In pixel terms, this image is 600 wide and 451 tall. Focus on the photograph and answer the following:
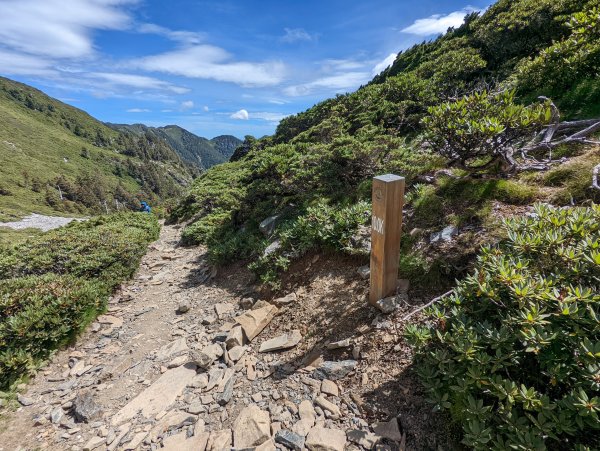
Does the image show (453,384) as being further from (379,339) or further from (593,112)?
(593,112)

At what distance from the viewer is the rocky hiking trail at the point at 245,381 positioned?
3217 millimetres

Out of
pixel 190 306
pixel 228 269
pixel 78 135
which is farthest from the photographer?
pixel 78 135

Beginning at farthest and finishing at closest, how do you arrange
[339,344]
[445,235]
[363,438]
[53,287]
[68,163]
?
[68,163], [53,287], [445,235], [339,344], [363,438]

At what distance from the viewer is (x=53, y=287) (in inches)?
246

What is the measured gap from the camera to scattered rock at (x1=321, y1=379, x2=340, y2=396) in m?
3.55

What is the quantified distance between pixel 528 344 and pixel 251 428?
304cm

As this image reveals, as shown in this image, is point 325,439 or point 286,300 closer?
point 325,439

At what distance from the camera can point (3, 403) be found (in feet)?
15.1

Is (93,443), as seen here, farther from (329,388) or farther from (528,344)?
(528,344)

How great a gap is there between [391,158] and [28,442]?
8856 mm

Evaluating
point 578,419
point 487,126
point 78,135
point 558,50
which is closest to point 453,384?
point 578,419

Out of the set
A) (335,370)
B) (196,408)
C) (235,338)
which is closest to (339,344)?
(335,370)

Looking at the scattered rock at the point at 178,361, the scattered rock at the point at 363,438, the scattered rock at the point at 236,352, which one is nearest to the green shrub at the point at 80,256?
the scattered rock at the point at 178,361

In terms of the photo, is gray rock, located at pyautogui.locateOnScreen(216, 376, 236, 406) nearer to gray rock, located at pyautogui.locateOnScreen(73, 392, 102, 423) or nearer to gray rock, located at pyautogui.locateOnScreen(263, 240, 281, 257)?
gray rock, located at pyautogui.locateOnScreen(73, 392, 102, 423)
